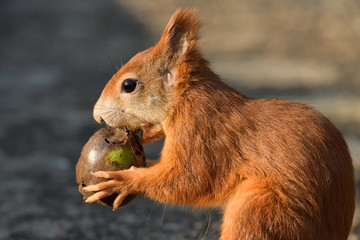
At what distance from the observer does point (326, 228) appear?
285 cm

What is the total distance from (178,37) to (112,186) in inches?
35.8

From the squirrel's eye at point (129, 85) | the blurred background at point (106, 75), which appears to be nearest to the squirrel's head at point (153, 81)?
the squirrel's eye at point (129, 85)

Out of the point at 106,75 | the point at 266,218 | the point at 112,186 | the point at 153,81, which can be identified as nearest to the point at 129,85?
the point at 153,81

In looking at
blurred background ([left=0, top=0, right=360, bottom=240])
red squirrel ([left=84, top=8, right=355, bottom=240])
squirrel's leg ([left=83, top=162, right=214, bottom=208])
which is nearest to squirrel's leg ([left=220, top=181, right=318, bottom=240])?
red squirrel ([left=84, top=8, right=355, bottom=240])

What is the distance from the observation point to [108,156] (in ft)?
10.3

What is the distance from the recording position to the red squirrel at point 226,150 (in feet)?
9.19

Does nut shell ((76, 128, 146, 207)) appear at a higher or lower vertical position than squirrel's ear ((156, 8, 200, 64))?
lower

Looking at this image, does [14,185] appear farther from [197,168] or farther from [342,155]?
[342,155]

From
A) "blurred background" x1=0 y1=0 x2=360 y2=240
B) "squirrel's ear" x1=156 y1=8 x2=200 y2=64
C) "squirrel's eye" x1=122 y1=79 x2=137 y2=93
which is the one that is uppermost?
"squirrel's ear" x1=156 y1=8 x2=200 y2=64

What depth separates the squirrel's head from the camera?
3.19 meters

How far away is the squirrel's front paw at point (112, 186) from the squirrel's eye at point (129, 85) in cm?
46

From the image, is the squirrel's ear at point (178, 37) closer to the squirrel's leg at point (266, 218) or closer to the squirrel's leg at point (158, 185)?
the squirrel's leg at point (158, 185)

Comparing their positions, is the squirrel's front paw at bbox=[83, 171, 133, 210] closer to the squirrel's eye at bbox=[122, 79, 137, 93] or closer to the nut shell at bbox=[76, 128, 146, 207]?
the nut shell at bbox=[76, 128, 146, 207]

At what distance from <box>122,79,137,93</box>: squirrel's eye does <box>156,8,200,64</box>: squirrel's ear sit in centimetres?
23
